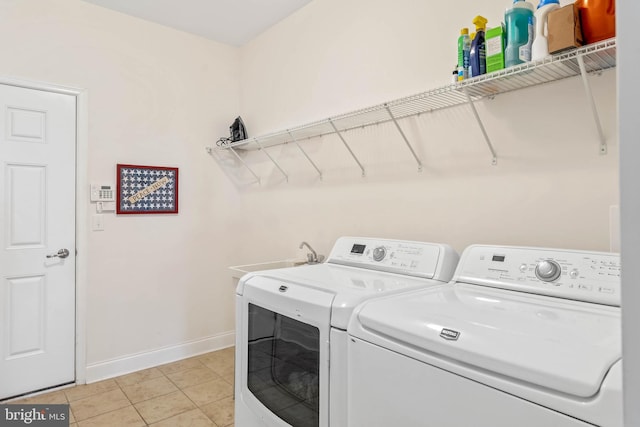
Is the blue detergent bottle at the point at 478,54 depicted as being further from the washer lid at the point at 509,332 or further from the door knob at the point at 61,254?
the door knob at the point at 61,254

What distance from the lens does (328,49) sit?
2.56m

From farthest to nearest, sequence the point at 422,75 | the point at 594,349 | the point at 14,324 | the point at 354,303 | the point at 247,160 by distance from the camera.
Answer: the point at 247,160 → the point at 14,324 → the point at 422,75 → the point at 354,303 → the point at 594,349

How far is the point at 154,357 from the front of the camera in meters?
2.97

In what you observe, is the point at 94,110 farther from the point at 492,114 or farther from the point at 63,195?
the point at 492,114

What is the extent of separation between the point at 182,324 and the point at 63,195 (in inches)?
52.2

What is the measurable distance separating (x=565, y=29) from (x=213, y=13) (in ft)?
7.97

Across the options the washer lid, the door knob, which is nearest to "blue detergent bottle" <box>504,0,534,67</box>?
the washer lid

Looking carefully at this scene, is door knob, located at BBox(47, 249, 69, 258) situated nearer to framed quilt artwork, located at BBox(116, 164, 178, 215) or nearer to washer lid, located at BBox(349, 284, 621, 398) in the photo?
framed quilt artwork, located at BBox(116, 164, 178, 215)

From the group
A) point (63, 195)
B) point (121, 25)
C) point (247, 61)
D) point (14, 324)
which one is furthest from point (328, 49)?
point (14, 324)

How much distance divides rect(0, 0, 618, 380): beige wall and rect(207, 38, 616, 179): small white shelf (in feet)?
0.17

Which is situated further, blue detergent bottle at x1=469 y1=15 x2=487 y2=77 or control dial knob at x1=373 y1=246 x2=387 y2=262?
control dial knob at x1=373 y1=246 x2=387 y2=262

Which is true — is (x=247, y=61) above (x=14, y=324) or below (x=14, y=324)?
above

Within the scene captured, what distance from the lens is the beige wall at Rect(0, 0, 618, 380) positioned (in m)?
1.59

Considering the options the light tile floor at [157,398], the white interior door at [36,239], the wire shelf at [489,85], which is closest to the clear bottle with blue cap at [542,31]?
the wire shelf at [489,85]
